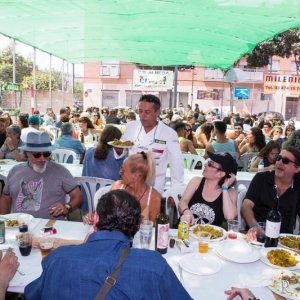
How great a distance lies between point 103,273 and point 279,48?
23.2 metres

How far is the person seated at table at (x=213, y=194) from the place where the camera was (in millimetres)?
2791

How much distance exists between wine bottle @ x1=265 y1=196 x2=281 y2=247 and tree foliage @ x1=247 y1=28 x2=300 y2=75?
822 inches

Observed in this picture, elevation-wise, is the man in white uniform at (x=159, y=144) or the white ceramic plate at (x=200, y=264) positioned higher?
the man in white uniform at (x=159, y=144)

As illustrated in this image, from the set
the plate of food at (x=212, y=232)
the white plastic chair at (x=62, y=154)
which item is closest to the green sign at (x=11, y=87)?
the white plastic chair at (x=62, y=154)

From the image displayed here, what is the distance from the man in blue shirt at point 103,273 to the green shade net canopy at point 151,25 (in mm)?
4541

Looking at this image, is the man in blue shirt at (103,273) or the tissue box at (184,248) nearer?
the man in blue shirt at (103,273)

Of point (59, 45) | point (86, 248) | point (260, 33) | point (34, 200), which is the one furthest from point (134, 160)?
point (59, 45)

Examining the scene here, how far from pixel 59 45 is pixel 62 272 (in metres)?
10.2

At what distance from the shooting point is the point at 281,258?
199 cm

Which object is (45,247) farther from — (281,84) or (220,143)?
(281,84)

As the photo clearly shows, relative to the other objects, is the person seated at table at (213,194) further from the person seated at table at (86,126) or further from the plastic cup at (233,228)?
the person seated at table at (86,126)

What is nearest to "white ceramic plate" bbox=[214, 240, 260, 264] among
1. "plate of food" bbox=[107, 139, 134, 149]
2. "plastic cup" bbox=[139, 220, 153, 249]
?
"plastic cup" bbox=[139, 220, 153, 249]

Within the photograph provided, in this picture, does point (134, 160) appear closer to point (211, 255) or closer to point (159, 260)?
point (211, 255)

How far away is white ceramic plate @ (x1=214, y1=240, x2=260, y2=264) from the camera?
199 centimetres
